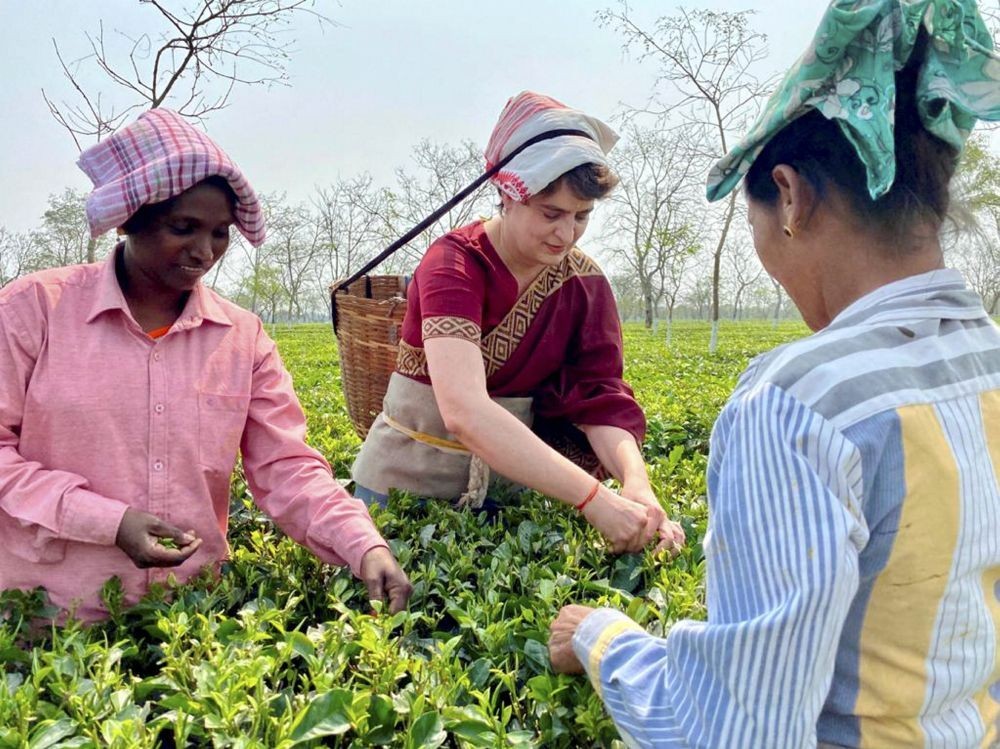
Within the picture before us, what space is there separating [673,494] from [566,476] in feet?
2.71

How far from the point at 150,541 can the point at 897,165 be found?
1.45 meters

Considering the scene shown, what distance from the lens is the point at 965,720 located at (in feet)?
3.17

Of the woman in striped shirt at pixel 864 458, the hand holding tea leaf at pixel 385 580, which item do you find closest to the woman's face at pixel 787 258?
the woman in striped shirt at pixel 864 458

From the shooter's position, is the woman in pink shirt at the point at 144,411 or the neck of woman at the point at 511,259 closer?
the woman in pink shirt at the point at 144,411

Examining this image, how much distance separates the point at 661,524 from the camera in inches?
78.7

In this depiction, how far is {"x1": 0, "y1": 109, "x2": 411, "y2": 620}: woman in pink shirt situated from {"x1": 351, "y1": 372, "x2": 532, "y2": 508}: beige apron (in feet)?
1.78

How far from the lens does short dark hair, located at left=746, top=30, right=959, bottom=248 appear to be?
Answer: 996mm

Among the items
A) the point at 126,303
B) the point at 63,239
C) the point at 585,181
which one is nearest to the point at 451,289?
the point at 585,181

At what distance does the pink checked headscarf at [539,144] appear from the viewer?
6.89ft

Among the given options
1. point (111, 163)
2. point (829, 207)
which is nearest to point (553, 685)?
point (829, 207)

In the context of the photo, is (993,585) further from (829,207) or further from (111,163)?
(111,163)

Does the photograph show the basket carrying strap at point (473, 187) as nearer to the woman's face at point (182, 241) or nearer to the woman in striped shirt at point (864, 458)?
the woman's face at point (182, 241)

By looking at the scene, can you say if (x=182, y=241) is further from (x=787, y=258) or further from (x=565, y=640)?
(x=787, y=258)

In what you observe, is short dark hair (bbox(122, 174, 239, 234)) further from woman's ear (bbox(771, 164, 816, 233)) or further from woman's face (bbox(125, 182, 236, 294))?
woman's ear (bbox(771, 164, 816, 233))
